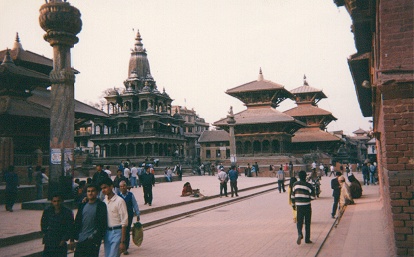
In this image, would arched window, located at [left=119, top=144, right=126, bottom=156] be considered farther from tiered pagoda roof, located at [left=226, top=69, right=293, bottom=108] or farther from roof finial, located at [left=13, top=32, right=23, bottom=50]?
roof finial, located at [left=13, top=32, right=23, bottom=50]

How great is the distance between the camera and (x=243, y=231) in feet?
35.2

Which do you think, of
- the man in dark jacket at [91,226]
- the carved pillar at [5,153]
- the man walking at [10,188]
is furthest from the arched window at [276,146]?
the man in dark jacket at [91,226]

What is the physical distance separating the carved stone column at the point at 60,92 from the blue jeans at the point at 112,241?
347 inches

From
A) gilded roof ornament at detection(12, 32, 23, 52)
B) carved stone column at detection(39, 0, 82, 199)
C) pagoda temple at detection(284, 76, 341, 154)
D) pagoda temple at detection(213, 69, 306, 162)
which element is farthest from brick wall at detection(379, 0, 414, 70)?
pagoda temple at detection(284, 76, 341, 154)

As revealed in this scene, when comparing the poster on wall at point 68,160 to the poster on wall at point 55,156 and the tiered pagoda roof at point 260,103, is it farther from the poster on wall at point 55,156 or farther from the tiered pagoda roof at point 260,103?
the tiered pagoda roof at point 260,103

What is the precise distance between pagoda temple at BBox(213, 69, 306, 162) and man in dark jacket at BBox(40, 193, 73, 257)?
45.8 meters

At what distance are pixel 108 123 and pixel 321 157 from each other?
33.8 metres

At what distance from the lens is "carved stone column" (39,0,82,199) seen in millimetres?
13883

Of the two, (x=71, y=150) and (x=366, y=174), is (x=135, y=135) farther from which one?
(x=71, y=150)

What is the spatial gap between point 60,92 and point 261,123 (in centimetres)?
3963

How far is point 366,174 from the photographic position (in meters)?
27.1

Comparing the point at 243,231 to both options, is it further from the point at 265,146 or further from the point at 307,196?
the point at 265,146

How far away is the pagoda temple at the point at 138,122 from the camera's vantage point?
184ft

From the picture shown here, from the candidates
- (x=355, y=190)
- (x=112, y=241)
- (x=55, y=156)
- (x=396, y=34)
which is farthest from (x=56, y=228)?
(x=355, y=190)
